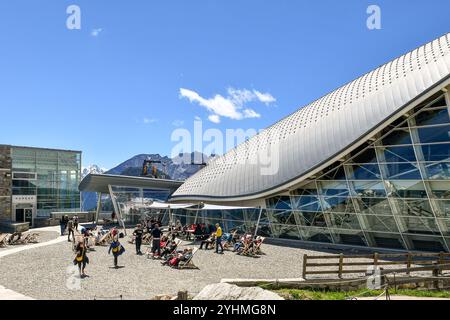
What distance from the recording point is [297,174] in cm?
2531

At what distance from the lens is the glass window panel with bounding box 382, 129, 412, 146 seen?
21.6 meters

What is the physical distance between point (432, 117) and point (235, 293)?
54.5 feet

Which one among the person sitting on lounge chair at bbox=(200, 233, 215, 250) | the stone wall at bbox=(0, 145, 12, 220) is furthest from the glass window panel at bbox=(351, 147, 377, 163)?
the stone wall at bbox=(0, 145, 12, 220)

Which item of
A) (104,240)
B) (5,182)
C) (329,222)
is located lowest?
(104,240)

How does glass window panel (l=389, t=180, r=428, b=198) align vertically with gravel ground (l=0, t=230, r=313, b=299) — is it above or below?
above

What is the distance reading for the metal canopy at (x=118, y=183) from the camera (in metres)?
39.2

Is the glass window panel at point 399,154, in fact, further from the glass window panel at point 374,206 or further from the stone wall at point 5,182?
the stone wall at point 5,182

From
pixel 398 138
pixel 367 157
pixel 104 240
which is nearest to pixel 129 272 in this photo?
pixel 104 240

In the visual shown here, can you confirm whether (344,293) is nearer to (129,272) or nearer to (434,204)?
(129,272)

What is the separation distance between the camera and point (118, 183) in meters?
40.8

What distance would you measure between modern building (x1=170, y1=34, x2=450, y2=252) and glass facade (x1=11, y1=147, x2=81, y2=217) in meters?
31.8

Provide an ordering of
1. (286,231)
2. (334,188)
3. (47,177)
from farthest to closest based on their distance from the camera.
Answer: (47,177)
(286,231)
(334,188)

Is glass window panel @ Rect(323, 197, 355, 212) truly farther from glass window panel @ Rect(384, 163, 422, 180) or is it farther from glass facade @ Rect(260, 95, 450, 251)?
glass window panel @ Rect(384, 163, 422, 180)

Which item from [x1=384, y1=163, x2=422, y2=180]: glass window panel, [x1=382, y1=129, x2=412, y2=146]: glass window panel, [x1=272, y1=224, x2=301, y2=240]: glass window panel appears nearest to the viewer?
[x1=384, y1=163, x2=422, y2=180]: glass window panel
